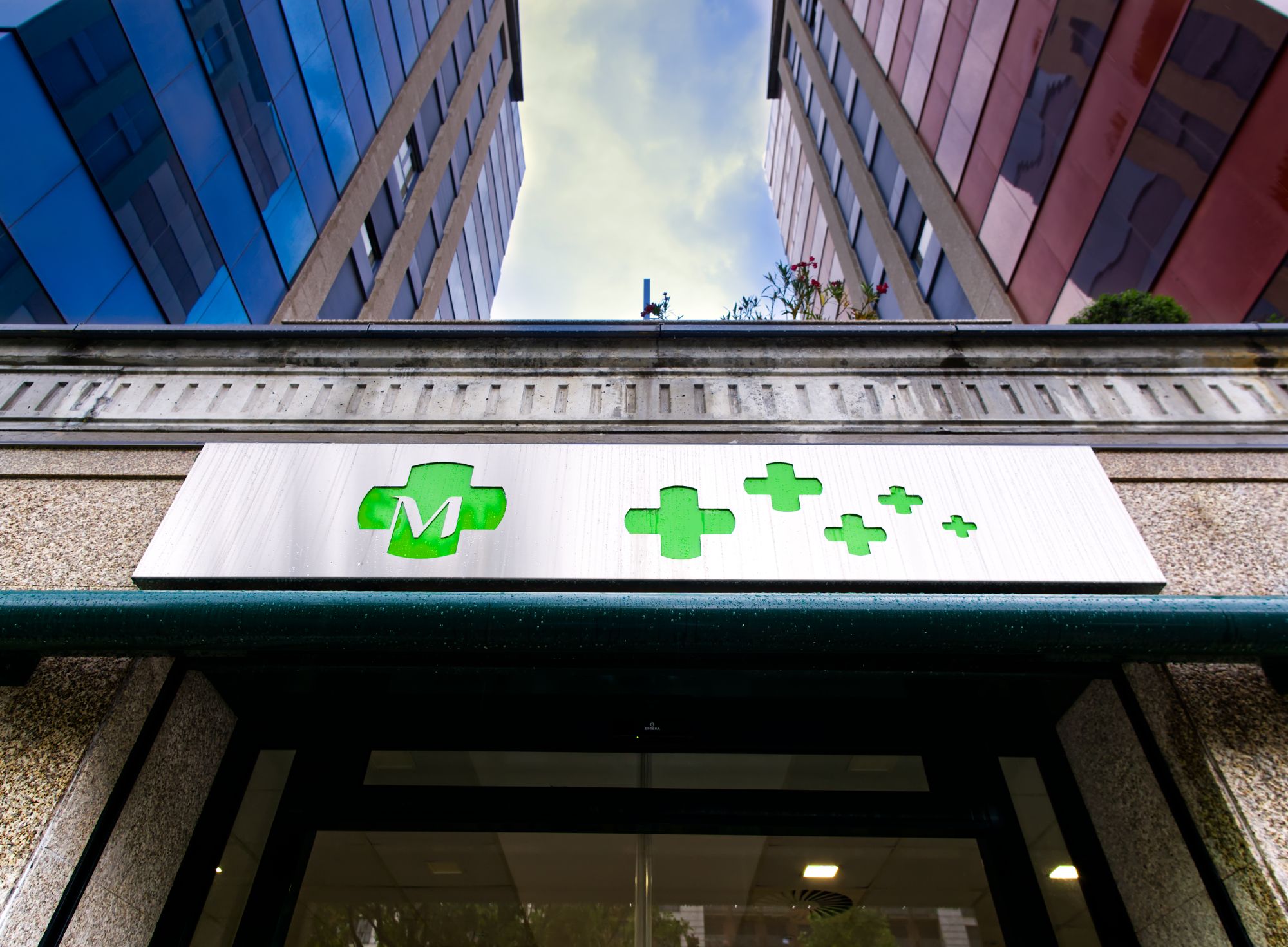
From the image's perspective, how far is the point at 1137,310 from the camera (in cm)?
562

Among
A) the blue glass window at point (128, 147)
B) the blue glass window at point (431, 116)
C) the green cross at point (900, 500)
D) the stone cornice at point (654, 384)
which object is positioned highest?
the blue glass window at point (431, 116)

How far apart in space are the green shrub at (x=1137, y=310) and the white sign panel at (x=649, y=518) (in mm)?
2417

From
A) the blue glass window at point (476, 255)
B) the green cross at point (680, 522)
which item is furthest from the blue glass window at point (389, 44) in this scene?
the green cross at point (680, 522)

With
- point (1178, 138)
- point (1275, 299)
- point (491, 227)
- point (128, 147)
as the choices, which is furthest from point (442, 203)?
point (1275, 299)

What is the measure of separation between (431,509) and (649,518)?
1.23m

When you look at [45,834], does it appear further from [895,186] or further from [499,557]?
[895,186]

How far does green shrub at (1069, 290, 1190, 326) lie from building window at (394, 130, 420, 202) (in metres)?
19.8

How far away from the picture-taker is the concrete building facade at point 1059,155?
883 centimetres

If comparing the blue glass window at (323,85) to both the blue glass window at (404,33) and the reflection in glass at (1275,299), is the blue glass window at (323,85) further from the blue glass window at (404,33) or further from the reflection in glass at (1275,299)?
the reflection in glass at (1275,299)

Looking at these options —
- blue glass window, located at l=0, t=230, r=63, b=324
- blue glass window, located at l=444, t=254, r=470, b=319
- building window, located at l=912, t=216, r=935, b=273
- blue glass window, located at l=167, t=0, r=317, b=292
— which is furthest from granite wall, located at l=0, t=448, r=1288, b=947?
blue glass window, located at l=444, t=254, r=470, b=319

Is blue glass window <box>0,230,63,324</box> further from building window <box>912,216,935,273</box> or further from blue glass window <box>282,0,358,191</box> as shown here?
building window <box>912,216,935,273</box>

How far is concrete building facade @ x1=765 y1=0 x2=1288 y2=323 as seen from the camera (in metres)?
8.83

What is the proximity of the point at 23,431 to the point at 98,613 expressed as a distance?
7.70ft

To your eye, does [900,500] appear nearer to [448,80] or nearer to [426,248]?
[426,248]
